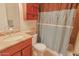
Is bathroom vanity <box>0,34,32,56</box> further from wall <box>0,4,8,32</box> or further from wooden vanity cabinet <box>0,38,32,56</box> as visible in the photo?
wall <box>0,4,8,32</box>

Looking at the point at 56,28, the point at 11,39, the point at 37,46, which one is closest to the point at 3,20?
the point at 11,39

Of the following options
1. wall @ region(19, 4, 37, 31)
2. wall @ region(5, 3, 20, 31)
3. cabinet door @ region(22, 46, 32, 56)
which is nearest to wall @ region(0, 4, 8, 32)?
wall @ region(5, 3, 20, 31)

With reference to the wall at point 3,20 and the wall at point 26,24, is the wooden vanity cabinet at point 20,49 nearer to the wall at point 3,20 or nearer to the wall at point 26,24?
the wall at point 26,24

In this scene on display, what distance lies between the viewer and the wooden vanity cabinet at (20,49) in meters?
1.14

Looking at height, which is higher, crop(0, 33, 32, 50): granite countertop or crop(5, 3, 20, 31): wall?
crop(5, 3, 20, 31): wall

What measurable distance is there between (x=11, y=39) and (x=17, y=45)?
0.40 feet

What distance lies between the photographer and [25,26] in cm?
131

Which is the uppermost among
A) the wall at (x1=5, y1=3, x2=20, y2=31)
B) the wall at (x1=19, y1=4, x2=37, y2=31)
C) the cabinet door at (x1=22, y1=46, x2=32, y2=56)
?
the wall at (x1=5, y1=3, x2=20, y2=31)

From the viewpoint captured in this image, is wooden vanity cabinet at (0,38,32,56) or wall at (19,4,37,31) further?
wall at (19,4,37,31)

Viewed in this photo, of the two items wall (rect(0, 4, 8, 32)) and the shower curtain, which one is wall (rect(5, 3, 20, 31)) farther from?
the shower curtain

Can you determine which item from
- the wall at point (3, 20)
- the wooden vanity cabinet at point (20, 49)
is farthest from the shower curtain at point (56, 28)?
the wall at point (3, 20)

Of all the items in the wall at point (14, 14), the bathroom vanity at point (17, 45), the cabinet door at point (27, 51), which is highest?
the wall at point (14, 14)

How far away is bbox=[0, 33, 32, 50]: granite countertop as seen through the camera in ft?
3.90

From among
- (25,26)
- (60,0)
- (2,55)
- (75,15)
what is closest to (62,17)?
(75,15)
